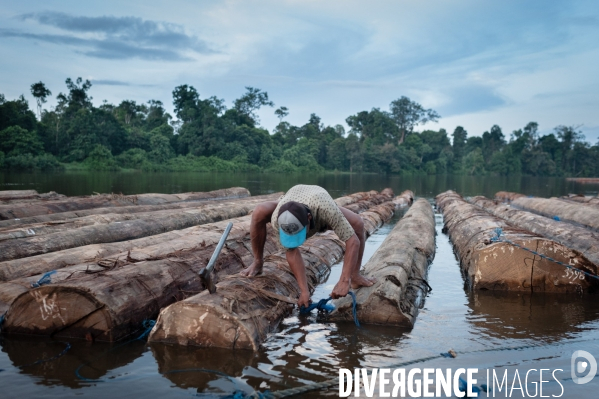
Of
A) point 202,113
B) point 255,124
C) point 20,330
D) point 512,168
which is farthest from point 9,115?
point 512,168

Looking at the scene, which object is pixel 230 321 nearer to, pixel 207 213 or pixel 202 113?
pixel 207 213

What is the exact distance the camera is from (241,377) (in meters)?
3.61

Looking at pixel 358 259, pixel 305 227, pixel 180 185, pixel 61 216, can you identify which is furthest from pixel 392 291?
pixel 180 185

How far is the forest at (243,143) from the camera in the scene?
44.0 metres

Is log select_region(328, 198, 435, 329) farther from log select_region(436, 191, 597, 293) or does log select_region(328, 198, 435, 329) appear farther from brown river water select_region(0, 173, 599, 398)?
log select_region(436, 191, 597, 293)

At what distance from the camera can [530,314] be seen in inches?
213

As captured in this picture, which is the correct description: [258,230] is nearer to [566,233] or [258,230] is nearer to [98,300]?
[98,300]

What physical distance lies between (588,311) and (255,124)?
231 feet

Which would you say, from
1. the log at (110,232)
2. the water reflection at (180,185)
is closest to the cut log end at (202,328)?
the log at (110,232)

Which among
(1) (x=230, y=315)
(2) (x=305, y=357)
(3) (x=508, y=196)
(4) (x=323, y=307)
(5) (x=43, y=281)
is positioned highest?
(3) (x=508, y=196)

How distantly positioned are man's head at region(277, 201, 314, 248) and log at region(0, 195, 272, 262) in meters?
3.60

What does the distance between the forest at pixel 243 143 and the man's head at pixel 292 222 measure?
37.8 metres

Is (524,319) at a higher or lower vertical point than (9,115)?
lower

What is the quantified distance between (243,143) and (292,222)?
181 feet
